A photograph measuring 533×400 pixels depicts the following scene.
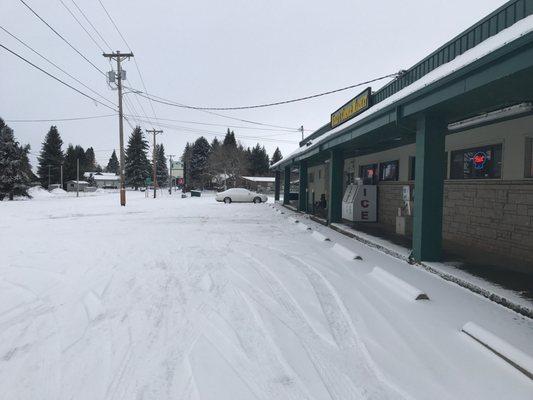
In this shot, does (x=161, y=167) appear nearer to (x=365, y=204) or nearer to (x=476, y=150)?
(x=365, y=204)

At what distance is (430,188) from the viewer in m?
7.09

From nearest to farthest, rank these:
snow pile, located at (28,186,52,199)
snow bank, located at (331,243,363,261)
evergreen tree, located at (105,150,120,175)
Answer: snow bank, located at (331,243,363,261) < snow pile, located at (28,186,52,199) < evergreen tree, located at (105,150,120,175)

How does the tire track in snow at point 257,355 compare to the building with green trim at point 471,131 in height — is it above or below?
below

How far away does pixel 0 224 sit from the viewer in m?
13.6

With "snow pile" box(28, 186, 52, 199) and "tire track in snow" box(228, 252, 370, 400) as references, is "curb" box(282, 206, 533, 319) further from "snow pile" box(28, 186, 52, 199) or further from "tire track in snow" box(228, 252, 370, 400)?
"snow pile" box(28, 186, 52, 199)

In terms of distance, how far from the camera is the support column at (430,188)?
700 cm

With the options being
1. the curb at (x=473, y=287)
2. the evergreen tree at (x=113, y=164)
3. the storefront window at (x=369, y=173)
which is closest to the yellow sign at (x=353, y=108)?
the storefront window at (x=369, y=173)

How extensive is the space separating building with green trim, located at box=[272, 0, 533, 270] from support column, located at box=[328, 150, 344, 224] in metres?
Answer: 1.83

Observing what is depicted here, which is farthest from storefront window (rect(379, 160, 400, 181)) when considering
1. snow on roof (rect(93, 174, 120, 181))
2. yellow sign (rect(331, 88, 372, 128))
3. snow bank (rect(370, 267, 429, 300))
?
snow on roof (rect(93, 174, 120, 181))

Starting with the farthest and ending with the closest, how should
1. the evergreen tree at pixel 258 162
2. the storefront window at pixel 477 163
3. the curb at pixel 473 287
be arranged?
1. the evergreen tree at pixel 258 162
2. the storefront window at pixel 477 163
3. the curb at pixel 473 287

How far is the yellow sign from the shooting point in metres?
10.5

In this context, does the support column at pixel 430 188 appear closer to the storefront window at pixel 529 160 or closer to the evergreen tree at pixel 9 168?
the storefront window at pixel 529 160

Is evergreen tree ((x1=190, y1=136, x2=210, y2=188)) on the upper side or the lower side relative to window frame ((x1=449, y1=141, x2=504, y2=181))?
upper

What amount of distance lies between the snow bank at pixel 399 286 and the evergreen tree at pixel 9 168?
43.1m
